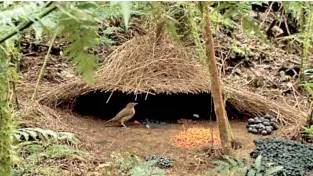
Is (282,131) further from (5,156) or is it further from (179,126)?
(5,156)

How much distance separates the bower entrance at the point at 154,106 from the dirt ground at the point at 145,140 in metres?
0.12

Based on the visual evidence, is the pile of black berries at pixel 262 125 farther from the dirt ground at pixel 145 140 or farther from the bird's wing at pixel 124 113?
the bird's wing at pixel 124 113

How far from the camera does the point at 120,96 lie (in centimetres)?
304

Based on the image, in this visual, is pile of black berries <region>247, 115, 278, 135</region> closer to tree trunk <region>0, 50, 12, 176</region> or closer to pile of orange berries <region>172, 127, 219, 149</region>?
pile of orange berries <region>172, 127, 219, 149</region>

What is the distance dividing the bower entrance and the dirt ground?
0.38 ft

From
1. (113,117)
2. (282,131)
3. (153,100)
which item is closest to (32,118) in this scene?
(113,117)

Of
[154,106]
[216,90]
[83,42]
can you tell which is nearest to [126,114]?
[154,106]

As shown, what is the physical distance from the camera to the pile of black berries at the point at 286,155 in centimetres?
211

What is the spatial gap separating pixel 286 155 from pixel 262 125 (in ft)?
1.56

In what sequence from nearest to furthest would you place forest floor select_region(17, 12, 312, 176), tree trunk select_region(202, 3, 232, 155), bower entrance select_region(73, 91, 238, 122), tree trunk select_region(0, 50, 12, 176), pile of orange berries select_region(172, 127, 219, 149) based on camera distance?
tree trunk select_region(0, 50, 12, 176), tree trunk select_region(202, 3, 232, 155), forest floor select_region(17, 12, 312, 176), pile of orange berries select_region(172, 127, 219, 149), bower entrance select_region(73, 91, 238, 122)

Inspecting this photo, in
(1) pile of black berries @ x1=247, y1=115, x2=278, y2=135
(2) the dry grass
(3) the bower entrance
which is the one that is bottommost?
(1) pile of black berries @ x1=247, y1=115, x2=278, y2=135

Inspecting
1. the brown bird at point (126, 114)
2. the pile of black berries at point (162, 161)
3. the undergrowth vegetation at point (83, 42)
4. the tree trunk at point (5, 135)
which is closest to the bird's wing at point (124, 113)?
the brown bird at point (126, 114)

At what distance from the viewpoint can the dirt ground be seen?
2239 mm

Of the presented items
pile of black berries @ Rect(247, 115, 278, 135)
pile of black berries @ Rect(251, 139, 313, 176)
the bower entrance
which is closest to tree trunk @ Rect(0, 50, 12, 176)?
pile of black berries @ Rect(251, 139, 313, 176)
